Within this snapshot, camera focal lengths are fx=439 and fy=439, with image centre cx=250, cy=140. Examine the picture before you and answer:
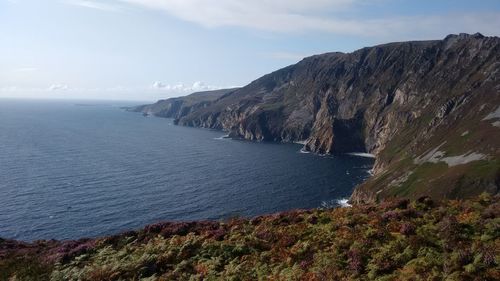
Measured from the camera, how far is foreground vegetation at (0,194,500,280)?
18734 millimetres

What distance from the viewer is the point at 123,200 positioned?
11788 cm

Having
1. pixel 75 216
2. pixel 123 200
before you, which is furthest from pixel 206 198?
pixel 75 216

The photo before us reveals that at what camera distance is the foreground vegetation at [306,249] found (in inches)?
738

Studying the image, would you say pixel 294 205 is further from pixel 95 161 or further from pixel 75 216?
pixel 95 161

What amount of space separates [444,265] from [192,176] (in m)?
139

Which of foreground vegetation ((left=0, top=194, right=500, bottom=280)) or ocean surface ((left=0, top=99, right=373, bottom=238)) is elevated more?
foreground vegetation ((left=0, top=194, right=500, bottom=280))

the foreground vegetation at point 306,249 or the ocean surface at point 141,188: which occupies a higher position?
the foreground vegetation at point 306,249

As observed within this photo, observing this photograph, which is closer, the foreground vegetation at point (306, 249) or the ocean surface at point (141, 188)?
the foreground vegetation at point (306, 249)

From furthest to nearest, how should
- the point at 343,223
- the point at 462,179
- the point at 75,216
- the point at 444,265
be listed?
the point at 462,179
the point at 75,216
the point at 343,223
the point at 444,265

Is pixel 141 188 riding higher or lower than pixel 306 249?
lower

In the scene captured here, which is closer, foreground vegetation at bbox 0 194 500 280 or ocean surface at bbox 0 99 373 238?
foreground vegetation at bbox 0 194 500 280

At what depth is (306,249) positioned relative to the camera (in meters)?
22.9

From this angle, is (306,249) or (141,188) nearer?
(306,249)

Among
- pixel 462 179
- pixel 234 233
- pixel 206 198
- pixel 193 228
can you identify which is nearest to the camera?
pixel 234 233
